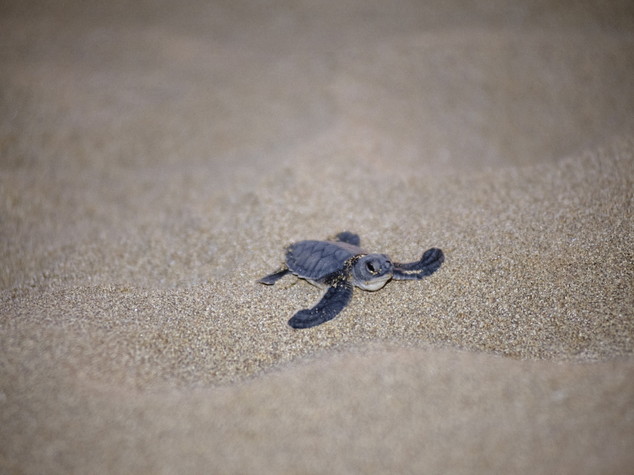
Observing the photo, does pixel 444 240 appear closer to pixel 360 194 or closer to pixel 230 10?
pixel 360 194

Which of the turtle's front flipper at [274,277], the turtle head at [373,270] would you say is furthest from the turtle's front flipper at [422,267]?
the turtle's front flipper at [274,277]

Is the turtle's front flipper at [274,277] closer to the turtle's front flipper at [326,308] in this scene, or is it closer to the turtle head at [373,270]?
the turtle's front flipper at [326,308]

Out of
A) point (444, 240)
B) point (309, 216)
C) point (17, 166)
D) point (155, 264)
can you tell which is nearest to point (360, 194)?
point (309, 216)

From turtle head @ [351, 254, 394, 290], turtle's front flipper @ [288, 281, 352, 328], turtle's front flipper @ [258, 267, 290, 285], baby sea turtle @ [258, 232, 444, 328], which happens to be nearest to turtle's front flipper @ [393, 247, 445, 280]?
baby sea turtle @ [258, 232, 444, 328]

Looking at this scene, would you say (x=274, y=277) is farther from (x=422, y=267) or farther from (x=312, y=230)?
(x=422, y=267)

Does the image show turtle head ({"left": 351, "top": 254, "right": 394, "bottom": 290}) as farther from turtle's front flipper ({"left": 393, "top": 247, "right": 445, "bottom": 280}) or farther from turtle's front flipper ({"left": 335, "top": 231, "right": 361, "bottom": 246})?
turtle's front flipper ({"left": 335, "top": 231, "right": 361, "bottom": 246})
